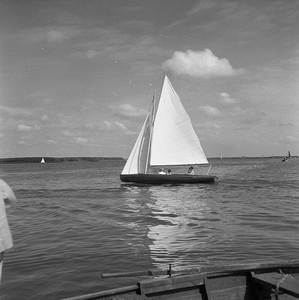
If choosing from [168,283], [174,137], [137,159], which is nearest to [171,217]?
[168,283]

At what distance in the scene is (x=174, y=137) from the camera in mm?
42125

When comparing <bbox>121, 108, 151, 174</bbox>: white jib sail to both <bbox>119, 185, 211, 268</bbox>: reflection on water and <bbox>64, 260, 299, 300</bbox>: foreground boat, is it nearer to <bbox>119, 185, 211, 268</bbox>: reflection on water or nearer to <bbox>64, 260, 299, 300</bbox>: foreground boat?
<bbox>119, 185, 211, 268</bbox>: reflection on water

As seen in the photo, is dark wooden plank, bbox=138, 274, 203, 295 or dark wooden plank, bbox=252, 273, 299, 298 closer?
dark wooden plank, bbox=252, 273, 299, 298

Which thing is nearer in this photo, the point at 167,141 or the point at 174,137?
the point at 167,141

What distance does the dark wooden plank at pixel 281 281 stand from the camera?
6.36 metres

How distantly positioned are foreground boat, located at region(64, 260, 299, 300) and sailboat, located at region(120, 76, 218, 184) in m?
33.9

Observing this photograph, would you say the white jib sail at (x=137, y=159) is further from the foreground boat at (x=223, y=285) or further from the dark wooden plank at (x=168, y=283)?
the dark wooden plank at (x=168, y=283)

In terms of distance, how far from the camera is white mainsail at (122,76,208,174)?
4172 centimetres

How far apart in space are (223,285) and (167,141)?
3496cm

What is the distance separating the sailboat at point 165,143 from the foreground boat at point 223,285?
3395 cm

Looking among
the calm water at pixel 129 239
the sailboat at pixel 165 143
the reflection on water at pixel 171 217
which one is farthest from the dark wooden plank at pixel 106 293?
the sailboat at pixel 165 143

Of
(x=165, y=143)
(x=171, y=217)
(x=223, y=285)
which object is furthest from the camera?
(x=165, y=143)

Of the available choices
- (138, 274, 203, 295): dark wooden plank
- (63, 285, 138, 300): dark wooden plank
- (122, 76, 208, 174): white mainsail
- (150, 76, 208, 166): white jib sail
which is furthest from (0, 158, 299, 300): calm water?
(150, 76, 208, 166): white jib sail

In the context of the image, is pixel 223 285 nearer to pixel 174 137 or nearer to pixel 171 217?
pixel 171 217
